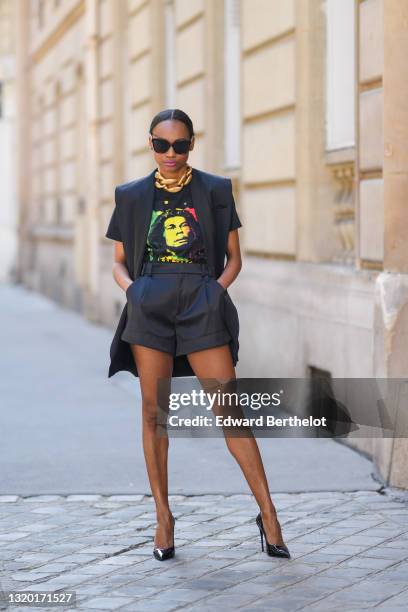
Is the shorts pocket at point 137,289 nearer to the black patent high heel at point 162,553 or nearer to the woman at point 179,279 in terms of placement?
the woman at point 179,279

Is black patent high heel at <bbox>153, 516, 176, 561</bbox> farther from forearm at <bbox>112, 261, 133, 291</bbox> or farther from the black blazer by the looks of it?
forearm at <bbox>112, 261, 133, 291</bbox>

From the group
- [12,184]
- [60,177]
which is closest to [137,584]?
[60,177]

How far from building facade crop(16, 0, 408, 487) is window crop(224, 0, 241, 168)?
0.06 feet

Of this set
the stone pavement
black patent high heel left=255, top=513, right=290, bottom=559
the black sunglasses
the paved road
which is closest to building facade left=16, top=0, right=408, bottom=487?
the paved road

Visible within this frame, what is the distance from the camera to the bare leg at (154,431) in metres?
5.43

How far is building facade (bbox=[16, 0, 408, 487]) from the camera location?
23.8 ft

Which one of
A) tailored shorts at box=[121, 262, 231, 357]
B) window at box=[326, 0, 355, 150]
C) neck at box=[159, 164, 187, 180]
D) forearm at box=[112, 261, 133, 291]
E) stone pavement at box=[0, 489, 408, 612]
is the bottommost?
stone pavement at box=[0, 489, 408, 612]

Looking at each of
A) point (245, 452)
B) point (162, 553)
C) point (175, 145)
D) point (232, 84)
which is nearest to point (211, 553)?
point (162, 553)

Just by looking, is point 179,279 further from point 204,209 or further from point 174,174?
point 174,174

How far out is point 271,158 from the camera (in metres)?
10.5

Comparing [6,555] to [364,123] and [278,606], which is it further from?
[364,123]

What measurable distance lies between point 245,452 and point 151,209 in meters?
0.97

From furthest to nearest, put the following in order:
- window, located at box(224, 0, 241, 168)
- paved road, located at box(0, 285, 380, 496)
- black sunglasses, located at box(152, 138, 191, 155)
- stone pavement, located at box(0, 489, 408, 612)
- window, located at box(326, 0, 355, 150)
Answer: window, located at box(224, 0, 241, 168), window, located at box(326, 0, 355, 150), paved road, located at box(0, 285, 380, 496), black sunglasses, located at box(152, 138, 191, 155), stone pavement, located at box(0, 489, 408, 612)

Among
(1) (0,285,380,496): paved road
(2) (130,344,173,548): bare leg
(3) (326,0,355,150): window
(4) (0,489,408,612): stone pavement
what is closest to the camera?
(4) (0,489,408,612): stone pavement
